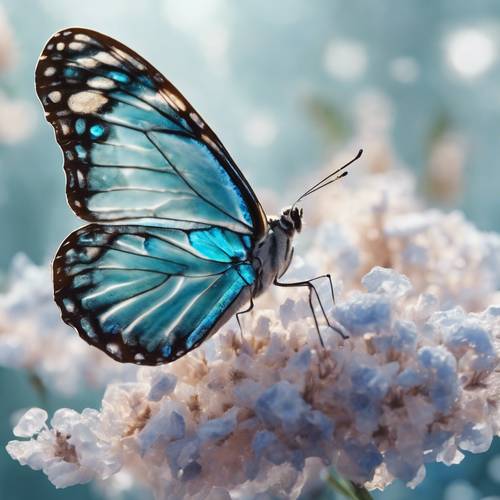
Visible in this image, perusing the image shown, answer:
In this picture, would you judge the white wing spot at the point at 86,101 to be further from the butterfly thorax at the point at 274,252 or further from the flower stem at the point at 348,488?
the flower stem at the point at 348,488

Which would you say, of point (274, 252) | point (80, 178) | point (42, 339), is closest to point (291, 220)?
point (274, 252)

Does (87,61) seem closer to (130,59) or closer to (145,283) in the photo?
(130,59)

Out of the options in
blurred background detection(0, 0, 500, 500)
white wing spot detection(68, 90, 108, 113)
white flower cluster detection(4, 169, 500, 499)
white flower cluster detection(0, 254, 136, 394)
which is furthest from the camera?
blurred background detection(0, 0, 500, 500)

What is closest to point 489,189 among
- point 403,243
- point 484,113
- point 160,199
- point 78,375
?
point 484,113

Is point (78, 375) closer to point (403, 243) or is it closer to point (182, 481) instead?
point (403, 243)

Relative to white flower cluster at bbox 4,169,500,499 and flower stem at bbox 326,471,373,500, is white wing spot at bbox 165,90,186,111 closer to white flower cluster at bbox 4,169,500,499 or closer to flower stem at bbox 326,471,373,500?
white flower cluster at bbox 4,169,500,499

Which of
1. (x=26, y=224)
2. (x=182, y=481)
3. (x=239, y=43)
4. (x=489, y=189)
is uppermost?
Answer: (x=239, y=43)

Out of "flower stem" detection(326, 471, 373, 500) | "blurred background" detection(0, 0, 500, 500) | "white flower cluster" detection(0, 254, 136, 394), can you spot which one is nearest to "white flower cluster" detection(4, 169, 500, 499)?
"flower stem" detection(326, 471, 373, 500)
